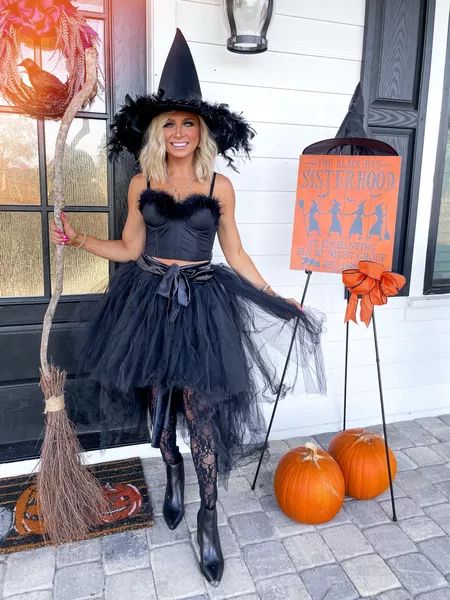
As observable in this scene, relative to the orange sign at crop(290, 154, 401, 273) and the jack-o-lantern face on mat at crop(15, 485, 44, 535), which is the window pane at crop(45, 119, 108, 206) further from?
the jack-o-lantern face on mat at crop(15, 485, 44, 535)

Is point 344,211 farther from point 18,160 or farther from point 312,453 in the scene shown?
point 18,160

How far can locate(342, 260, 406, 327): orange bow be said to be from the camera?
6.72 ft

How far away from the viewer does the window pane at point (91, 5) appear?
221cm

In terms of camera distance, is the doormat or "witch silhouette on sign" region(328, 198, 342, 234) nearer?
the doormat

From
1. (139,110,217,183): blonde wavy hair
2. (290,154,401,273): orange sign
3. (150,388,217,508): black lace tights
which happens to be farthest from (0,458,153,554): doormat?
(139,110,217,183): blonde wavy hair

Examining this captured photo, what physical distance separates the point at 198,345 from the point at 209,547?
774 millimetres

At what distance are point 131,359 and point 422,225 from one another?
196cm

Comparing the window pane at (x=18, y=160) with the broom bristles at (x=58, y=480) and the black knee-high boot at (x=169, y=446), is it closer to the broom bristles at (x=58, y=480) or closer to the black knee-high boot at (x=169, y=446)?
the broom bristles at (x=58, y=480)

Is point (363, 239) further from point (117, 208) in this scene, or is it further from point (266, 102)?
point (117, 208)

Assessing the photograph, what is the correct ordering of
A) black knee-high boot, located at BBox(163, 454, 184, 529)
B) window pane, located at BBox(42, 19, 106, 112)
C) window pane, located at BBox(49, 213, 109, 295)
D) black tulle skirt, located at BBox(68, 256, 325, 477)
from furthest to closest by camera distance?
window pane, located at BBox(49, 213, 109, 295) → window pane, located at BBox(42, 19, 106, 112) → black knee-high boot, located at BBox(163, 454, 184, 529) → black tulle skirt, located at BBox(68, 256, 325, 477)

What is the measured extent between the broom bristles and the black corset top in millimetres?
697

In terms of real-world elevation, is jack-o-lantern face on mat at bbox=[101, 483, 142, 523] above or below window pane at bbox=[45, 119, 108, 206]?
below

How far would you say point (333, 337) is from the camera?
9.44 ft

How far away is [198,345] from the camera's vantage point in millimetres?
1810
